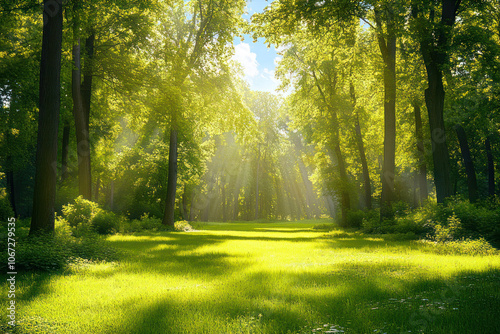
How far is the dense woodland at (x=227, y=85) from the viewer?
43.5ft

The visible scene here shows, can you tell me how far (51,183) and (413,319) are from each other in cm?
985

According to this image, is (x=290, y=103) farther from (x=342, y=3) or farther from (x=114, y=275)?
(x=114, y=275)

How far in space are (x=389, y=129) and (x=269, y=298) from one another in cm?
1626

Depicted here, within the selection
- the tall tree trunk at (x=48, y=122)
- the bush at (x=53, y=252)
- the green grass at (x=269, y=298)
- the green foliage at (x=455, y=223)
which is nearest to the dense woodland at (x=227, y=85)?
the tall tree trunk at (x=48, y=122)

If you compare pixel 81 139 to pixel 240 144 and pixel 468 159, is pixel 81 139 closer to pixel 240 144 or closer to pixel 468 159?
pixel 240 144

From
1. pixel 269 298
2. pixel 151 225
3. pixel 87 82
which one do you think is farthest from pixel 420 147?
pixel 269 298

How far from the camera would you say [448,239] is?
11.0 metres

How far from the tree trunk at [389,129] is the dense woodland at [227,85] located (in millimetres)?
74

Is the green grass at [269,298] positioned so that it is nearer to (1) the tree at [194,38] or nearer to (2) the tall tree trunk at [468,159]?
(1) the tree at [194,38]

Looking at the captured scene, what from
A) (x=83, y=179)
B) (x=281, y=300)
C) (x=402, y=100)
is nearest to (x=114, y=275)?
(x=281, y=300)

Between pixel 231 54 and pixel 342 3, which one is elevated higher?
pixel 231 54

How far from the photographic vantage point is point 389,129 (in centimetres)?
1875

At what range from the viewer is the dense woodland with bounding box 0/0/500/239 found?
43.5 ft

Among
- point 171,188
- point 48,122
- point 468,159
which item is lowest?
point 171,188
